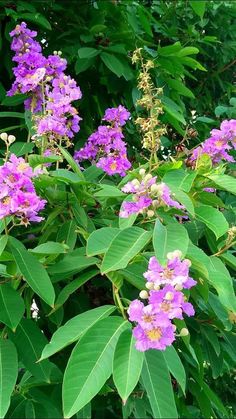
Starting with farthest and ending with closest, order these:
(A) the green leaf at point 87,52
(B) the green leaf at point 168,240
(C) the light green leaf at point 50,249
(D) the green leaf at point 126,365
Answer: (A) the green leaf at point 87,52, (C) the light green leaf at point 50,249, (B) the green leaf at point 168,240, (D) the green leaf at point 126,365

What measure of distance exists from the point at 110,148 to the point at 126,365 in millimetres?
850

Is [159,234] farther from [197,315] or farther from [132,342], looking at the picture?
[197,315]

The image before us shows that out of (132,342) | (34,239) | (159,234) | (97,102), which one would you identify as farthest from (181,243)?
(97,102)

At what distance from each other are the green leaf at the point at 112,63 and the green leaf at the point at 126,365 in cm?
114

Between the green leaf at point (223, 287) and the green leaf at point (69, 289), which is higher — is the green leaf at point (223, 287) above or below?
above

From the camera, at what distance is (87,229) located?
127 cm

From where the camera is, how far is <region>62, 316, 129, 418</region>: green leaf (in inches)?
32.9

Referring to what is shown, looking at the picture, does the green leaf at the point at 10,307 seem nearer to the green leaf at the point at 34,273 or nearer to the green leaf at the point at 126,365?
the green leaf at the point at 34,273

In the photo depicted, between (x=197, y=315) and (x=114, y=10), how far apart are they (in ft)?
3.86

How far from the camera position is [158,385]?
35.4 inches

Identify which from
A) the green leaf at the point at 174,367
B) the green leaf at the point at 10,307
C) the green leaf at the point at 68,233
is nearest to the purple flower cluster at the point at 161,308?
the green leaf at the point at 174,367

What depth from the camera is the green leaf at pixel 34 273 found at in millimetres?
991

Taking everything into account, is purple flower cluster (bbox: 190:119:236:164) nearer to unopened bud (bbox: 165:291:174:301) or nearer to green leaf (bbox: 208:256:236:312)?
green leaf (bbox: 208:256:236:312)

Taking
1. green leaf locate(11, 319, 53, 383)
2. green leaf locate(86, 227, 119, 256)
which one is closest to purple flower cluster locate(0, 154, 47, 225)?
green leaf locate(86, 227, 119, 256)
